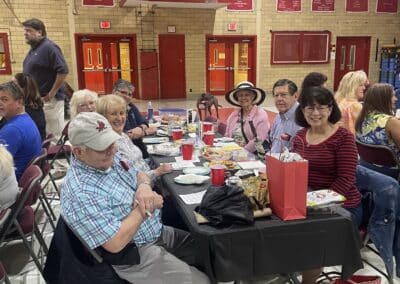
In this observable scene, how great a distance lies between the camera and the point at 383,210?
7.20 feet

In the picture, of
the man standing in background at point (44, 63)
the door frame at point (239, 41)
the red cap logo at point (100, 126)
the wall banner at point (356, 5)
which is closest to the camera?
the red cap logo at point (100, 126)

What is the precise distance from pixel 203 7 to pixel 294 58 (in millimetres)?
3460

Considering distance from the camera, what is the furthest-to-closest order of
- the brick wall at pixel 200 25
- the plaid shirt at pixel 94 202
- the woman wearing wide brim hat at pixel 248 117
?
the brick wall at pixel 200 25, the woman wearing wide brim hat at pixel 248 117, the plaid shirt at pixel 94 202

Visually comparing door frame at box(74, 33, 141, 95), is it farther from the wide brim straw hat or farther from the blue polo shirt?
the wide brim straw hat

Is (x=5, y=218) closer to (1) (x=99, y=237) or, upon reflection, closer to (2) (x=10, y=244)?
(1) (x=99, y=237)

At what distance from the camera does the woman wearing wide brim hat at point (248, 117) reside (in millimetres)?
3554

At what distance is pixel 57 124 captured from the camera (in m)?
4.87

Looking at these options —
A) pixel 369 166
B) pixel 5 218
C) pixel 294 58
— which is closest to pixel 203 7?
pixel 294 58

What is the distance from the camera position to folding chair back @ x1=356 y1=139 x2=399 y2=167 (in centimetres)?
259

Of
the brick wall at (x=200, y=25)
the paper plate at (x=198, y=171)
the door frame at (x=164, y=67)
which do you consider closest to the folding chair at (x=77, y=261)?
the paper plate at (x=198, y=171)

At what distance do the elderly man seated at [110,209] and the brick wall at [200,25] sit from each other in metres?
9.98

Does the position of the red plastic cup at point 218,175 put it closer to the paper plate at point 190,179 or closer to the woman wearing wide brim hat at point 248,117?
the paper plate at point 190,179

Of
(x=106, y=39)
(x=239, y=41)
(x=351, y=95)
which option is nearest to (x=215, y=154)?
(x=351, y=95)

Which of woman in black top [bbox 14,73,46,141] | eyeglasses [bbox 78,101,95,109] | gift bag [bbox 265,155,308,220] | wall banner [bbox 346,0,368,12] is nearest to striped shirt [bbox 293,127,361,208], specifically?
gift bag [bbox 265,155,308,220]
